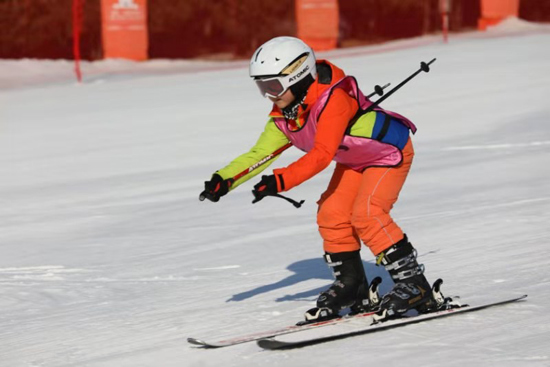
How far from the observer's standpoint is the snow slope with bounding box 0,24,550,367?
5.14 m

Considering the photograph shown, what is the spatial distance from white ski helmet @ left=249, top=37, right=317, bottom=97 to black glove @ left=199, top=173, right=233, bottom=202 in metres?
0.45

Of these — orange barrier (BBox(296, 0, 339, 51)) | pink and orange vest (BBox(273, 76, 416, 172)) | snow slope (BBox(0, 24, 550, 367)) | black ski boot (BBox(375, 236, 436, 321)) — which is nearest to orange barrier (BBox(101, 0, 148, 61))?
snow slope (BBox(0, 24, 550, 367))

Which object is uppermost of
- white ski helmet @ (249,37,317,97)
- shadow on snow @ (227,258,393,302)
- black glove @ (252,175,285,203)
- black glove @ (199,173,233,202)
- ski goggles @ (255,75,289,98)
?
white ski helmet @ (249,37,317,97)

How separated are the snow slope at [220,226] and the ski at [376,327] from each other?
0.15 ft

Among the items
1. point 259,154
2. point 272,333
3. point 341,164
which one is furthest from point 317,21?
point 272,333

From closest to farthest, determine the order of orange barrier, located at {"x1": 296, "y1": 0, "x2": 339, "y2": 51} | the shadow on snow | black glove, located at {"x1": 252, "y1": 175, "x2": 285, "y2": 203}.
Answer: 1. black glove, located at {"x1": 252, "y1": 175, "x2": 285, "y2": 203}
2. the shadow on snow
3. orange barrier, located at {"x1": 296, "y1": 0, "x2": 339, "y2": 51}

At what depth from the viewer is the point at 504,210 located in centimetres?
833

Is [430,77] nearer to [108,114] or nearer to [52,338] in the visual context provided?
[108,114]

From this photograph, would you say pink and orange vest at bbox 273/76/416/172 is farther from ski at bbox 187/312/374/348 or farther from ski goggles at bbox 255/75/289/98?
ski at bbox 187/312/374/348

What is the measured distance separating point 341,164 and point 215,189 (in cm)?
73

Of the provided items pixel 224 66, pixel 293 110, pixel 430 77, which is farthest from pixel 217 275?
pixel 224 66

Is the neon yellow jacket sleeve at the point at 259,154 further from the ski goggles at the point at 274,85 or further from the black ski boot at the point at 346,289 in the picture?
the black ski boot at the point at 346,289

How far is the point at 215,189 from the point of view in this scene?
16.5 ft

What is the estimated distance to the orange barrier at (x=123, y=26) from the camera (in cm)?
1950
